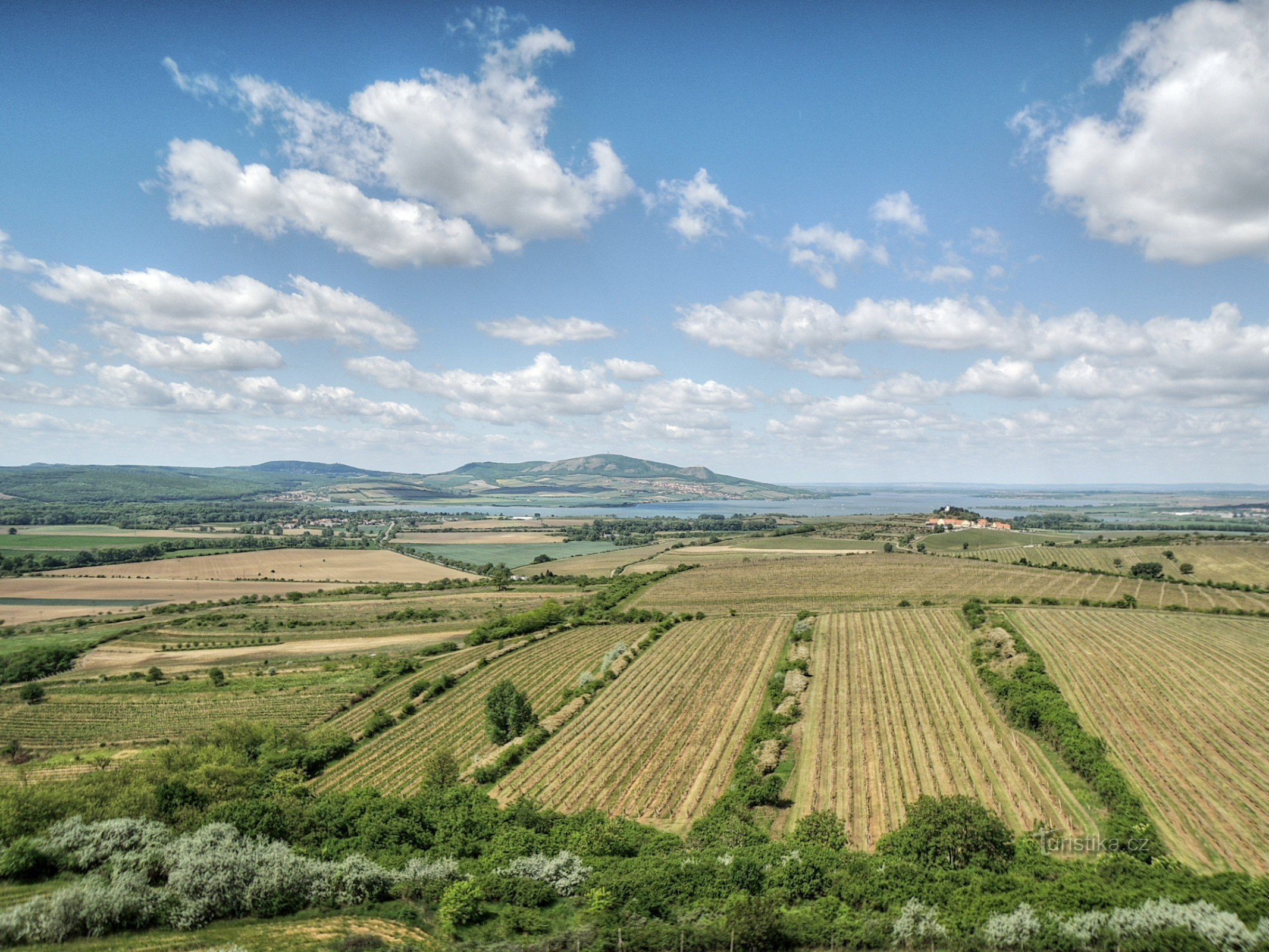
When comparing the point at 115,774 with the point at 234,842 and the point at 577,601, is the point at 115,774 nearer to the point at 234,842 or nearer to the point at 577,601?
the point at 234,842

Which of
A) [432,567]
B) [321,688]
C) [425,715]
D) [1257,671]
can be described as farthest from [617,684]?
[432,567]

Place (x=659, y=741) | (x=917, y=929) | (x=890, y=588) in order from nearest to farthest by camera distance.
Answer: (x=917, y=929)
(x=659, y=741)
(x=890, y=588)

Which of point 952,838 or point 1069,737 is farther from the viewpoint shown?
point 1069,737

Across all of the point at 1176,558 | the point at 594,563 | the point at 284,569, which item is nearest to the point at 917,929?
the point at 1176,558

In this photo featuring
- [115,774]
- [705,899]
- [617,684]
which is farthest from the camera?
[617,684]

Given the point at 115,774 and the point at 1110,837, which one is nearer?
the point at 1110,837

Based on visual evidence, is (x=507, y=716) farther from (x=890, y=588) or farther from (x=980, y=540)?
(x=980, y=540)
